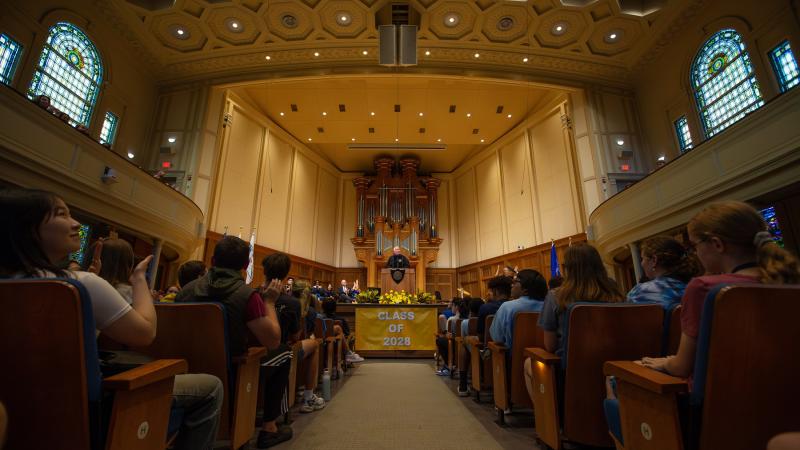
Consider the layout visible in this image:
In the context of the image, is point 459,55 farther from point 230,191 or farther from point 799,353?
point 799,353

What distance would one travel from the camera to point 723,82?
257 inches

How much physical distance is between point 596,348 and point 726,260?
0.68 meters

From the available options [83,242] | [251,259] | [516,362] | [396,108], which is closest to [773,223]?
[516,362]

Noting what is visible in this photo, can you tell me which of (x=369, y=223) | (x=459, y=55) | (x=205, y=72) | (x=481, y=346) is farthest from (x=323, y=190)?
(x=481, y=346)

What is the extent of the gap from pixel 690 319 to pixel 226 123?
9.79 m

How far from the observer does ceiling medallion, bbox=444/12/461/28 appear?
770cm

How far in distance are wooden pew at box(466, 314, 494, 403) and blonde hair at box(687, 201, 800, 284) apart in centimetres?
195

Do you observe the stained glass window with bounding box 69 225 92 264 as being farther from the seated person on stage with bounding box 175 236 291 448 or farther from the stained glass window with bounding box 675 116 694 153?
the stained glass window with bounding box 675 116 694 153

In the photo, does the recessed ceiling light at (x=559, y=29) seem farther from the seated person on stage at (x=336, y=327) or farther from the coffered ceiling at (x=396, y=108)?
the seated person on stage at (x=336, y=327)

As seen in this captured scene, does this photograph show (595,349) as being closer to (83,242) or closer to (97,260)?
(97,260)

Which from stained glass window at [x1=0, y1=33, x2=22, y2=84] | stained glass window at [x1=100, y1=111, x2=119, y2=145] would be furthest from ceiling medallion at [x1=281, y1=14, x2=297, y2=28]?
stained glass window at [x1=0, y1=33, x2=22, y2=84]

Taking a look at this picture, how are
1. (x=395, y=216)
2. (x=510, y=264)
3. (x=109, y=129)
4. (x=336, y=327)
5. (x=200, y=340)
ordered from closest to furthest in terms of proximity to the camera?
(x=200, y=340) < (x=336, y=327) < (x=109, y=129) < (x=510, y=264) < (x=395, y=216)

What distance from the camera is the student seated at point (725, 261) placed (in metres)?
1.03

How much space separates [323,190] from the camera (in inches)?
515
